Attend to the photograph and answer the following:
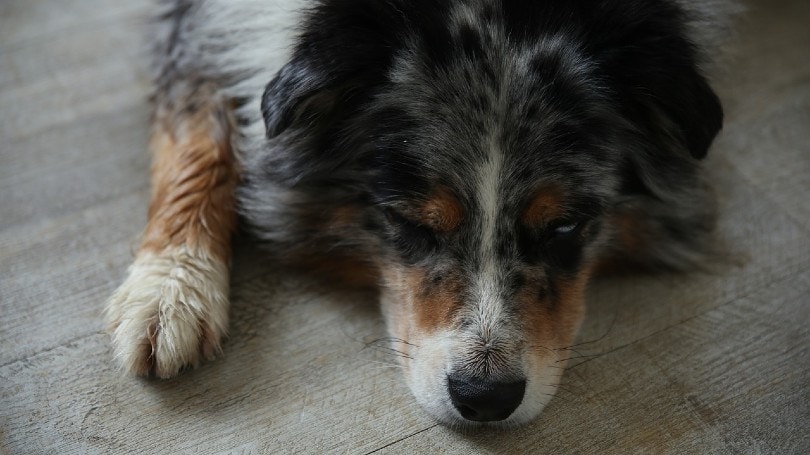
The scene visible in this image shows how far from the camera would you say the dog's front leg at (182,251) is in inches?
80.9

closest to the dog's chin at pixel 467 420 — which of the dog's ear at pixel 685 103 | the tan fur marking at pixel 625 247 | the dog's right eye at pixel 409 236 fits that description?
the dog's right eye at pixel 409 236

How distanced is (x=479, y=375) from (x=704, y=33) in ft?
3.98

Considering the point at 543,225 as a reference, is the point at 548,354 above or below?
below

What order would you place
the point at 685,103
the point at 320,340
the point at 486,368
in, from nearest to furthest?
the point at 486,368, the point at 685,103, the point at 320,340

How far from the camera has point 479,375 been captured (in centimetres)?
182

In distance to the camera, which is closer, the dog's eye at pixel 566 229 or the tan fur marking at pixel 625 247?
the dog's eye at pixel 566 229

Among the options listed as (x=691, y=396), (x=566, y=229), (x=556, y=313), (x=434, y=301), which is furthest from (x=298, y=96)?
(x=691, y=396)

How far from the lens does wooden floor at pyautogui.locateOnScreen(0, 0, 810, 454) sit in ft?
6.43

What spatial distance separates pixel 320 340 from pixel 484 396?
1.86 feet

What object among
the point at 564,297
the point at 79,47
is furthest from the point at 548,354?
the point at 79,47

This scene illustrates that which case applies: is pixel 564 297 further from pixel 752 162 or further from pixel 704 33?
pixel 752 162

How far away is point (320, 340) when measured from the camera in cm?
220

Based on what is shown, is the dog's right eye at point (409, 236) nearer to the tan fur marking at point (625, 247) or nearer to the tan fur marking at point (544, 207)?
the tan fur marking at point (544, 207)

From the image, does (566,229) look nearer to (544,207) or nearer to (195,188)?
(544,207)
